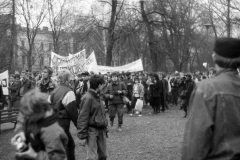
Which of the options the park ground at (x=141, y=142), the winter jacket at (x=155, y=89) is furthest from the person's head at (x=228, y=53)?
the winter jacket at (x=155, y=89)

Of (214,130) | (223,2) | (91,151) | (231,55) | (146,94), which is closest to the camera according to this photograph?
(214,130)

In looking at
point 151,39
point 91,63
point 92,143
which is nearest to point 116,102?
point 92,143

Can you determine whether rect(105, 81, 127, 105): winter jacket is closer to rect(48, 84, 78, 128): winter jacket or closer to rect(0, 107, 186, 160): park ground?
rect(0, 107, 186, 160): park ground

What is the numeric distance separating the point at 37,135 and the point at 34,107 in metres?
0.26

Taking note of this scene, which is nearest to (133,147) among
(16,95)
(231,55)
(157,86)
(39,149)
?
(39,149)

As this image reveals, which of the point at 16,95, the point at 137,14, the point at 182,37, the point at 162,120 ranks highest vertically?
the point at 137,14

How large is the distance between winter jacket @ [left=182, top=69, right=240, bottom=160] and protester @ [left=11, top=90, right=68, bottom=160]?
1.27 metres

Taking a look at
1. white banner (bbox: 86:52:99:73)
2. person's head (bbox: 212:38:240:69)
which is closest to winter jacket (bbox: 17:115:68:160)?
person's head (bbox: 212:38:240:69)

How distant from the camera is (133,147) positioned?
28.2 ft

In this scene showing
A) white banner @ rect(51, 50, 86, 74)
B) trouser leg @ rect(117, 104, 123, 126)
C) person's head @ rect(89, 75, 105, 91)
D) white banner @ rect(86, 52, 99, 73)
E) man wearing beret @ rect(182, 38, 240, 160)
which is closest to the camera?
man wearing beret @ rect(182, 38, 240, 160)

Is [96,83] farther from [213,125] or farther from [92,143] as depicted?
[213,125]

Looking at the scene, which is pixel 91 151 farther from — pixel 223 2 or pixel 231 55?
pixel 223 2

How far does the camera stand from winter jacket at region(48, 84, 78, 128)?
5957 millimetres

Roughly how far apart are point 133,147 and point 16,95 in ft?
23.3
